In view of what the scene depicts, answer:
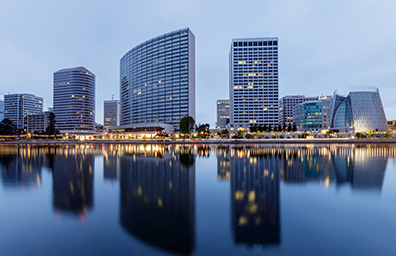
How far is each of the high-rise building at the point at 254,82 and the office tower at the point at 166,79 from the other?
1530 inches

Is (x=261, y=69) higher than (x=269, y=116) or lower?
higher

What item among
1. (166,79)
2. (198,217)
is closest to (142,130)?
(166,79)

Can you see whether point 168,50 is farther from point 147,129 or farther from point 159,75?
point 147,129

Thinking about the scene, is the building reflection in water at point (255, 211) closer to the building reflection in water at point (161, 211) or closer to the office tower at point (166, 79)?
the building reflection in water at point (161, 211)

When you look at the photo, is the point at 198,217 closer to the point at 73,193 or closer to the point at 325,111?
the point at 73,193

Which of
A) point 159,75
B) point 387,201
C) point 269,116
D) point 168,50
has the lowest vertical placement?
point 387,201

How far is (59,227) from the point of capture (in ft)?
27.4

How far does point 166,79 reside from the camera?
16888 centimetres

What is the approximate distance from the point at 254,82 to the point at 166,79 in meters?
Answer: 76.3

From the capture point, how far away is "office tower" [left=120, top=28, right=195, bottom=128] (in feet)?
536

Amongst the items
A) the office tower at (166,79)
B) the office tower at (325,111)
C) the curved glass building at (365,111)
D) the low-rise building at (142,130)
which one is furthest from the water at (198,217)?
the office tower at (325,111)

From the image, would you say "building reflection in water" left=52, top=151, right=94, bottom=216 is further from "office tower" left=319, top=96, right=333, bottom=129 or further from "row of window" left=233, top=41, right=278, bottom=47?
"office tower" left=319, top=96, right=333, bottom=129

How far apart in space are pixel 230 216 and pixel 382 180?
16373 millimetres

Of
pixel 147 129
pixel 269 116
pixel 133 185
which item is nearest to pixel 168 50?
pixel 147 129
